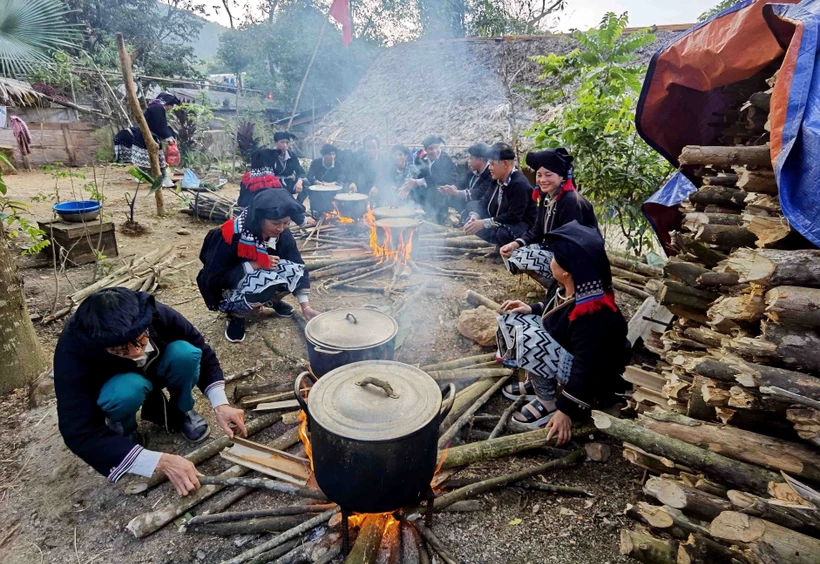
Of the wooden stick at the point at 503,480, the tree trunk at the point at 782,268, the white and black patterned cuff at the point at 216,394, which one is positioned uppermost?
the tree trunk at the point at 782,268

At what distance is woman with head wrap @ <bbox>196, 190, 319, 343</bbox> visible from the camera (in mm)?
4117

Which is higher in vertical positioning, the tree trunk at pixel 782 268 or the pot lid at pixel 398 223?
the tree trunk at pixel 782 268

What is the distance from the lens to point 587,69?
261 inches

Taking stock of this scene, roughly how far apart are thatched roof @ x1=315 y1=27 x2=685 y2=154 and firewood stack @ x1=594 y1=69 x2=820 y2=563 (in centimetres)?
1027

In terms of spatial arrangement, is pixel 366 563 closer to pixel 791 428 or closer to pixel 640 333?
pixel 791 428

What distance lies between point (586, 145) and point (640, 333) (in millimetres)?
2982

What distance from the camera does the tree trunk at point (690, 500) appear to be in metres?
1.86

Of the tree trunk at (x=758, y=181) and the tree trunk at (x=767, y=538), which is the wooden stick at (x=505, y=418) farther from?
the tree trunk at (x=758, y=181)

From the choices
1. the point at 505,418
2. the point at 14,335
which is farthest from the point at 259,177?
the point at 505,418

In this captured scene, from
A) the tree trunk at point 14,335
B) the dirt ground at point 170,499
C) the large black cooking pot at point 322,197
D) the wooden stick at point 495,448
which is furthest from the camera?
the large black cooking pot at point 322,197

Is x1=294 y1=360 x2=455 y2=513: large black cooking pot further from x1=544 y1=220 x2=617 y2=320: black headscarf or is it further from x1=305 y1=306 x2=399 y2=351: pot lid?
x1=544 y1=220 x2=617 y2=320: black headscarf

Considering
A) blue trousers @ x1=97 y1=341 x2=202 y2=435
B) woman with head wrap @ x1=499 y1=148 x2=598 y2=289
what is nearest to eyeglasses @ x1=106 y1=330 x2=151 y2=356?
blue trousers @ x1=97 y1=341 x2=202 y2=435

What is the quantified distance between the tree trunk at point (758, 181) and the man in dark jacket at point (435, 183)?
690cm

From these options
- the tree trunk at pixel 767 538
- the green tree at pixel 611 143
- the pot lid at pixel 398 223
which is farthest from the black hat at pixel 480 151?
the tree trunk at pixel 767 538
